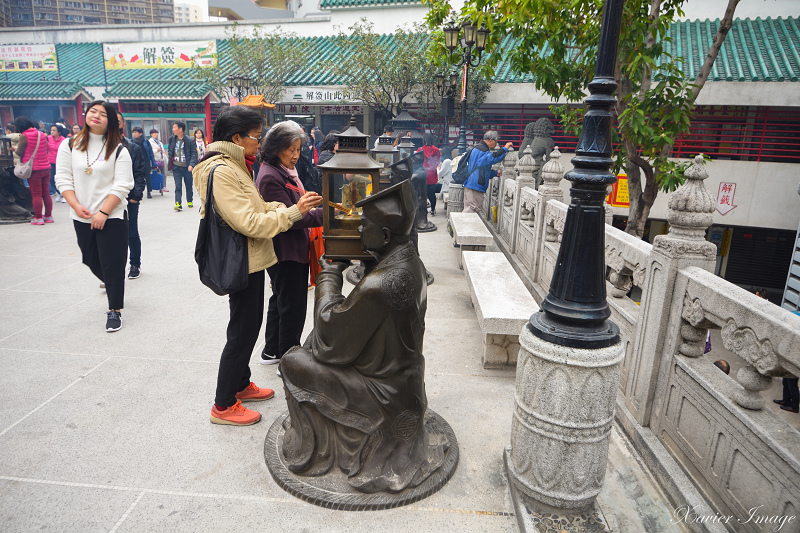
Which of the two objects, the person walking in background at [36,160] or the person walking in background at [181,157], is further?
the person walking in background at [181,157]

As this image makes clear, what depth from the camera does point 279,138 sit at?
143 inches

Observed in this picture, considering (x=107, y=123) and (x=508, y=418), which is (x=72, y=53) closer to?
(x=107, y=123)

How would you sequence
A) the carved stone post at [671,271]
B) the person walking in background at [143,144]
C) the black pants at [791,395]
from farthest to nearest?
the person walking in background at [143,144] → the black pants at [791,395] → the carved stone post at [671,271]

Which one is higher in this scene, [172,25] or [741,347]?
[172,25]

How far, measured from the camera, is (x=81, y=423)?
340cm

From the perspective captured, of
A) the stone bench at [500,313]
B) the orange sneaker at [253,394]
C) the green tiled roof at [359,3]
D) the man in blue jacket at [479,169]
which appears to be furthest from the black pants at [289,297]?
the green tiled roof at [359,3]

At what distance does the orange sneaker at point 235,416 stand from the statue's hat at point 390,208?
1788mm

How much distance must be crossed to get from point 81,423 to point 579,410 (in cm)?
323

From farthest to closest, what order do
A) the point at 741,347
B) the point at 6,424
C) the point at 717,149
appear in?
the point at 717,149
the point at 6,424
the point at 741,347

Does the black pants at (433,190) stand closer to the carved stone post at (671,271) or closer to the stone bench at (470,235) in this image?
the stone bench at (470,235)

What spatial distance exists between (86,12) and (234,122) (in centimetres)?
7191

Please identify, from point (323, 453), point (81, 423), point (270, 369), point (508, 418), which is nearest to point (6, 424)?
point (81, 423)

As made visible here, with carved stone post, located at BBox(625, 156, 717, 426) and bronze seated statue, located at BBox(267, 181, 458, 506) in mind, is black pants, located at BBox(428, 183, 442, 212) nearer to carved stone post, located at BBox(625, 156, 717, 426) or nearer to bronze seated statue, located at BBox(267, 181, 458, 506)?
A: carved stone post, located at BBox(625, 156, 717, 426)

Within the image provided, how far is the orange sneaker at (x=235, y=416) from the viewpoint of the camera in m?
3.42
